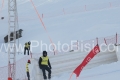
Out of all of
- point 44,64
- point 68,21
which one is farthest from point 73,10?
point 44,64

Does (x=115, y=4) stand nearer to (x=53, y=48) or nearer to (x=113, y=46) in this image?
(x=53, y=48)

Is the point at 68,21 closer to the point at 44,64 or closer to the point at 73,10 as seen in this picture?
the point at 73,10

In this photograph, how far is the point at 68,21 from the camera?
28.9 metres

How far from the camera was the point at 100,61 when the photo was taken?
12164 millimetres

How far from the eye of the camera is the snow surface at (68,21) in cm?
2358

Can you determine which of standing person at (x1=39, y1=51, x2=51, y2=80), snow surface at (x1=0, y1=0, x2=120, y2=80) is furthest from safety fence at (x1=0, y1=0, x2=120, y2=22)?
standing person at (x1=39, y1=51, x2=51, y2=80)

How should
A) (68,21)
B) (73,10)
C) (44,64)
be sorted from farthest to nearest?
1. (73,10)
2. (68,21)
3. (44,64)

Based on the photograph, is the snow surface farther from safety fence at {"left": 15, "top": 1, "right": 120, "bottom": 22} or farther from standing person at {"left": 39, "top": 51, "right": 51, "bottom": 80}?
standing person at {"left": 39, "top": 51, "right": 51, "bottom": 80}

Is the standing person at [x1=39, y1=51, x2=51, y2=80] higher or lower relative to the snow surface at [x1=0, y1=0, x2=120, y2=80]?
lower

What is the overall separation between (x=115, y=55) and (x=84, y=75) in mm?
2176

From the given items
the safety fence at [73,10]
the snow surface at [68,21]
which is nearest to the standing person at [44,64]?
the snow surface at [68,21]

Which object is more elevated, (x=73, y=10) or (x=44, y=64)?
(x=73, y=10)

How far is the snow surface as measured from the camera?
23.6 metres

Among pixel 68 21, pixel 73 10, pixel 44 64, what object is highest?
pixel 73 10
